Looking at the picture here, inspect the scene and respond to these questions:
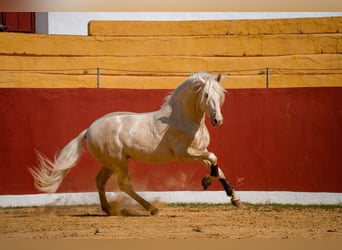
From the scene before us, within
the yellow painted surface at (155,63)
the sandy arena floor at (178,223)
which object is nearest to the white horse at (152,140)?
the sandy arena floor at (178,223)

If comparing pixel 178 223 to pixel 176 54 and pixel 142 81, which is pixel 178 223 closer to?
pixel 142 81

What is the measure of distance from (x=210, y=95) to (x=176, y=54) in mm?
2612

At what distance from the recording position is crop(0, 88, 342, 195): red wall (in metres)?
10.1

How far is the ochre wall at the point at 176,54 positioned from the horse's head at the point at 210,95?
5.92 feet

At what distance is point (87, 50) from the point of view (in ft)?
36.8

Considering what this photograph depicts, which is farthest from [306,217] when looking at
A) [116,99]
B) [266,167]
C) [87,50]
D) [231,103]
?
[87,50]

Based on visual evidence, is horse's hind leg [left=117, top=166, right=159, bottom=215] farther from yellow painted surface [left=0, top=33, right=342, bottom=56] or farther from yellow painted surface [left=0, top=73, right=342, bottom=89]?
yellow painted surface [left=0, top=33, right=342, bottom=56]

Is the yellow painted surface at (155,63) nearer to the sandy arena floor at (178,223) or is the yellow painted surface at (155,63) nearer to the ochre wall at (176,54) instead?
the ochre wall at (176,54)

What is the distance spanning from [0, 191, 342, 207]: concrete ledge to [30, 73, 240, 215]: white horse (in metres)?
0.67

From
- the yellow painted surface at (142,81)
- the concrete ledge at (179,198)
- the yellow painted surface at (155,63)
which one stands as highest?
the yellow painted surface at (155,63)

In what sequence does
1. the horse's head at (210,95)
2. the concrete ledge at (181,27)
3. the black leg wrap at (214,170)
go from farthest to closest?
1. the concrete ledge at (181,27)
2. the black leg wrap at (214,170)
3. the horse's head at (210,95)

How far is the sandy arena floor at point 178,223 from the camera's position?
8445mm

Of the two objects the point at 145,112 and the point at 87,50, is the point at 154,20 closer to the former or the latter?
the point at 87,50

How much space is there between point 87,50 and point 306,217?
3750mm
